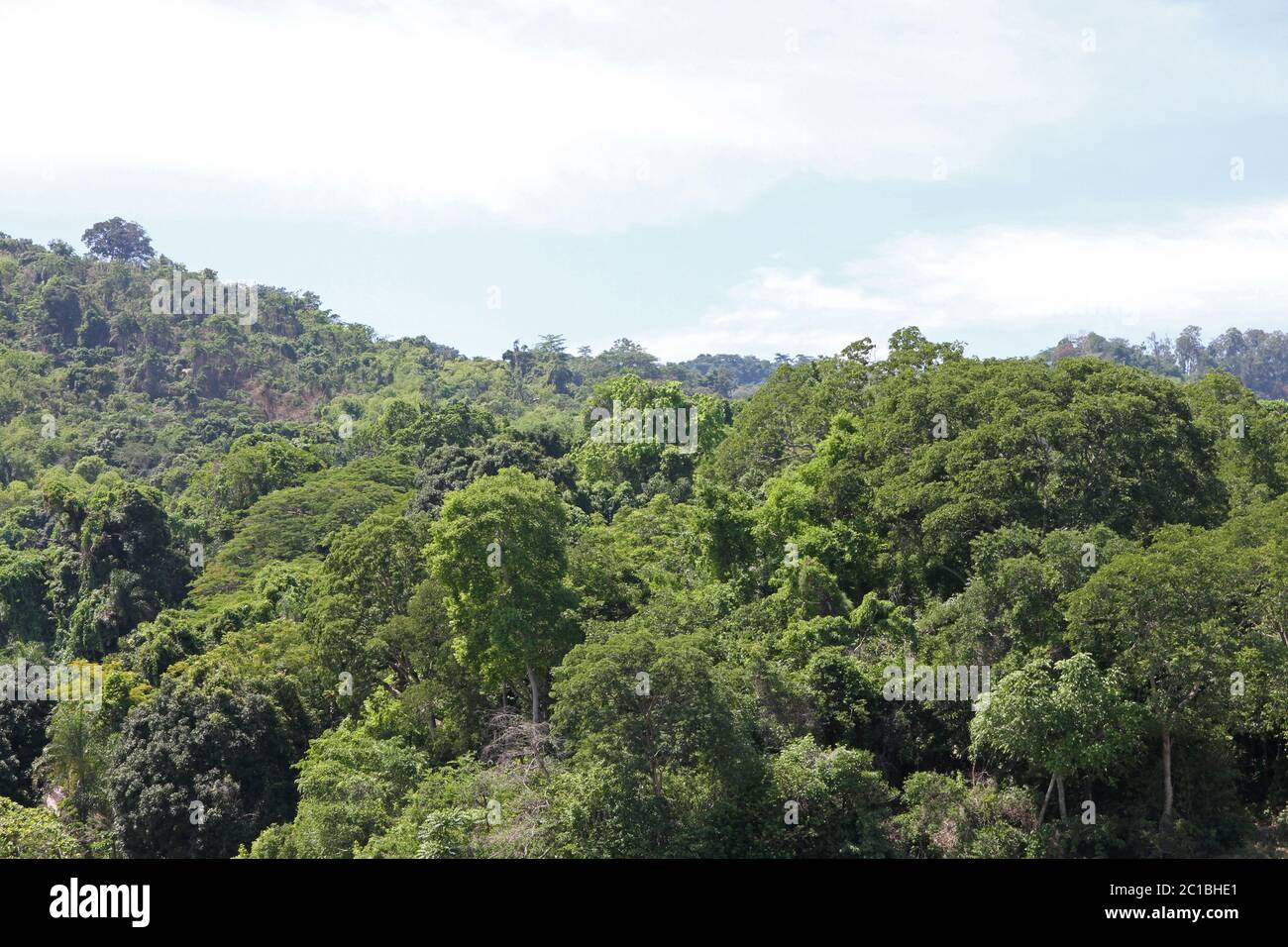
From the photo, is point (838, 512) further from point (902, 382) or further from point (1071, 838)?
point (1071, 838)

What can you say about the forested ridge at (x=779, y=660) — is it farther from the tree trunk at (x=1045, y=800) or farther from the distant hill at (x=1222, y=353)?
the distant hill at (x=1222, y=353)

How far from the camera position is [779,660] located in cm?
2217

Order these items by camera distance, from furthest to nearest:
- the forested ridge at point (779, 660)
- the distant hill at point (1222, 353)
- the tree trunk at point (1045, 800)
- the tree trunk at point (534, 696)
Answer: the distant hill at point (1222, 353) < the tree trunk at point (534, 696) < the tree trunk at point (1045, 800) < the forested ridge at point (779, 660)

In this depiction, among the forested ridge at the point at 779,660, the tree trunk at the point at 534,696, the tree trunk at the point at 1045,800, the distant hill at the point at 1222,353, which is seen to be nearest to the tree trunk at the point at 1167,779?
the forested ridge at the point at 779,660

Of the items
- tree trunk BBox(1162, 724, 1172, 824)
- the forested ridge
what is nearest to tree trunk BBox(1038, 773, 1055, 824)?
the forested ridge

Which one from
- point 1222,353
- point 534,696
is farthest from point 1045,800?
point 1222,353

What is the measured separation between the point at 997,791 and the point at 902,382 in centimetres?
1221

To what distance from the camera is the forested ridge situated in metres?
18.7

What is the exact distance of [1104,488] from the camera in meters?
23.5

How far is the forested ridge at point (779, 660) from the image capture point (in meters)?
18.7

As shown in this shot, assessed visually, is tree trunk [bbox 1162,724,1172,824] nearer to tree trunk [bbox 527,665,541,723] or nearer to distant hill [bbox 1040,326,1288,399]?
tree trunk [bbox 527,665,541,723]

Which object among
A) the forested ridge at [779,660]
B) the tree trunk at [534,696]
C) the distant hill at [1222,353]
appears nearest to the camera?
the forested ridge at [779,660]
